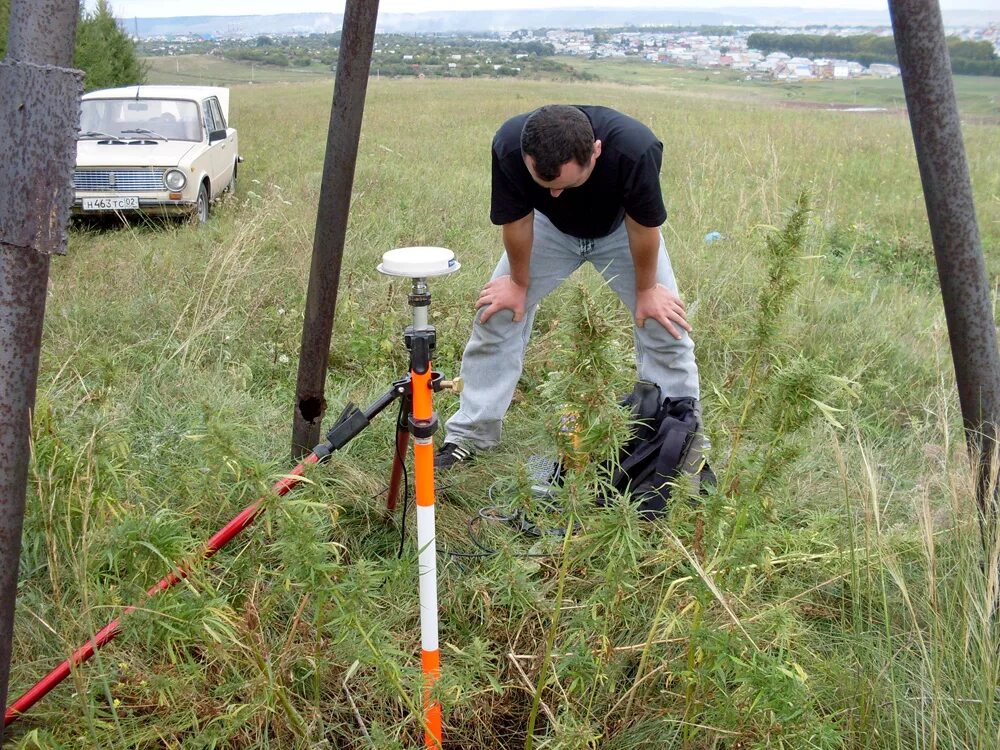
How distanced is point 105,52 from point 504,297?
62.7ft

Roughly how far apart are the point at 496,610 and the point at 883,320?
3.64 meters

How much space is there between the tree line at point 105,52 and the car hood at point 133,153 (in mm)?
9655

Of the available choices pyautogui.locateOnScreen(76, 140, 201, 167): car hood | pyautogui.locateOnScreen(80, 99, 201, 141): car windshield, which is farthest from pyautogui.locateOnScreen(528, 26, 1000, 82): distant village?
pyautogui.locateOnScreen(76, 140, 201, 167): car hood

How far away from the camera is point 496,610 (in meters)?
2.57

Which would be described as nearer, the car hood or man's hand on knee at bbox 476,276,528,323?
man's hand on knee at bbox 476,276,528,323

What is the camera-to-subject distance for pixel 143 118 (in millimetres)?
9289

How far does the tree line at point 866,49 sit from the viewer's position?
1533 cm

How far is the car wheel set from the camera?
8.16m

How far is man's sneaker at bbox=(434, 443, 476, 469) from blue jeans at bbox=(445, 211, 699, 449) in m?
0.04

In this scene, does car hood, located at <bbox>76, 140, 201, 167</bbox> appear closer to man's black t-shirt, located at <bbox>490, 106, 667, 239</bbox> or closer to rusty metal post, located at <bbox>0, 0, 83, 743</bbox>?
man's black t-shirt, located at <bbox>490, 106, 667, 239</bbox>

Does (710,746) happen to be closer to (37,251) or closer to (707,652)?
(707,652)

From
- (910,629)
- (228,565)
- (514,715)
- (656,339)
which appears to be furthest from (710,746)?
(656,339)

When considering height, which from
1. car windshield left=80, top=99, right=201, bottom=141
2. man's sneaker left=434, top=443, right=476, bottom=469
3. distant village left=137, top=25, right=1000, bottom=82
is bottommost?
man's sneaker left=434, top=443, right=476, bottom=469

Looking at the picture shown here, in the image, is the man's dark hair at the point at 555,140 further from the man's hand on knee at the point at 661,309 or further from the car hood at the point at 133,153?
the car hood at the point at 133,153
